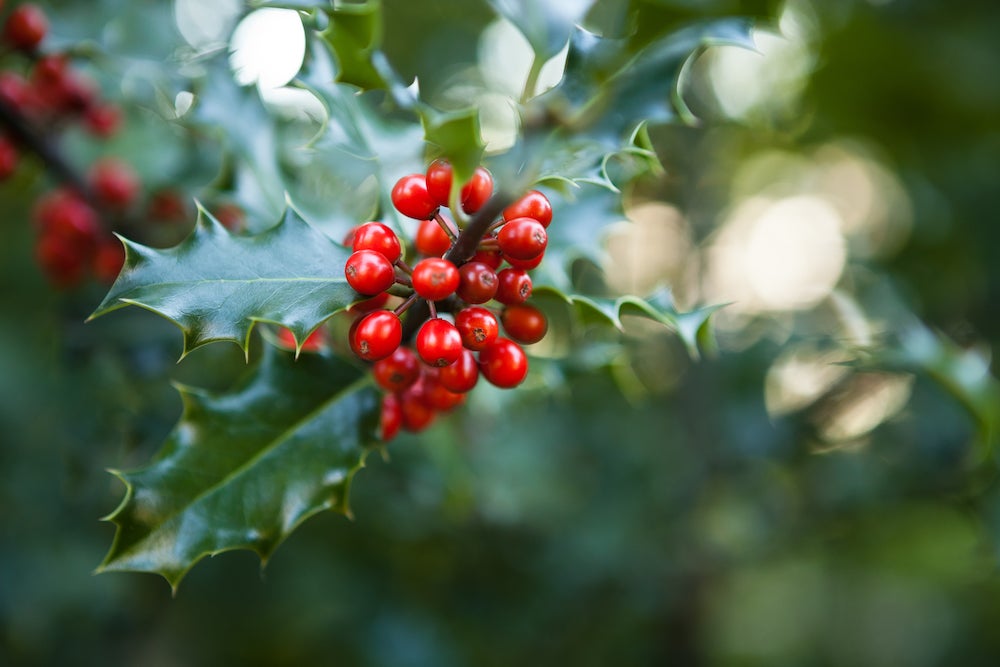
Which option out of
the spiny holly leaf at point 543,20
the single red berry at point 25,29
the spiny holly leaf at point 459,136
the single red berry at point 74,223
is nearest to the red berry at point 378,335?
the spiny holly leaf at point 459,136

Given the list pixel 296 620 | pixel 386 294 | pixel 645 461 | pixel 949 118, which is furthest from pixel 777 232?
pixel 386 294

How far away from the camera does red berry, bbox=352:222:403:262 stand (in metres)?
0.95

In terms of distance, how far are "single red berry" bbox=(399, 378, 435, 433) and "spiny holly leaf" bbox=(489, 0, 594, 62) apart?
21.0 inches

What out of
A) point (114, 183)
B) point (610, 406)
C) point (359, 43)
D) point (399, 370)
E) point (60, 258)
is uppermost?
point (359, 43)

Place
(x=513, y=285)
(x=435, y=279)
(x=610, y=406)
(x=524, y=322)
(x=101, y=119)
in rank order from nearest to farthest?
(x=435, y=279), (x=513, y=285), (x=524, y=322), (x=101, y=119), (x=610, y=406)

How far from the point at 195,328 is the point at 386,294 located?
254 mm

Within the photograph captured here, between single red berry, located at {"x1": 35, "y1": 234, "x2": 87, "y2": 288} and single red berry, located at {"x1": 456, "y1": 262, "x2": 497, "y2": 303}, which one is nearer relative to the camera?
single red berry, located at {"x1": 456, "y1": 262, "x2": 497, "y2": 303}

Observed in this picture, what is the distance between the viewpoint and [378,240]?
947 mm

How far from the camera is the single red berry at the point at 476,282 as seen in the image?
3.03ft

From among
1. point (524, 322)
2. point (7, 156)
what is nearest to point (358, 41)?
point (524, 322)

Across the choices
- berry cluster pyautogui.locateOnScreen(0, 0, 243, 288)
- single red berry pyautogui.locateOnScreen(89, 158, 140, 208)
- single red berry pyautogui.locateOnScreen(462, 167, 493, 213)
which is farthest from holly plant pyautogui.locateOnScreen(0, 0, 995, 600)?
single red berry pyautogui.locateOnScreen(89, 158, 140, 208)

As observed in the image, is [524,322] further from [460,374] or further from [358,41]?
[358,41]

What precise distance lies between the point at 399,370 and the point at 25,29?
3.73 ft

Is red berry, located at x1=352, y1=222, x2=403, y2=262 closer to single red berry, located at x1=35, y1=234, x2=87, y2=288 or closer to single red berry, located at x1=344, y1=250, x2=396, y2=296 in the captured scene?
single red berry, located at x1=344, y1=250, x2=396, y2=296
